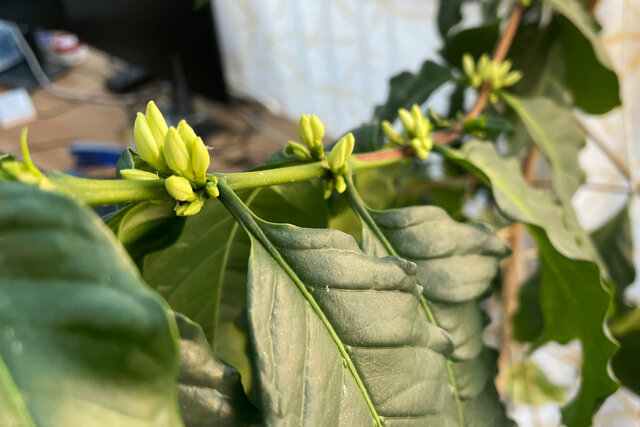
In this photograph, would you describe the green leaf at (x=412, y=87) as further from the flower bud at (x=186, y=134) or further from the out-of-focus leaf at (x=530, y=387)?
the out-of-focus leaf at (x=530, y=387)

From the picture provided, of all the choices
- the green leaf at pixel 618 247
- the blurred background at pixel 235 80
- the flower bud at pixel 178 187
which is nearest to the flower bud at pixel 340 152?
the flower bud at pixel 178 187

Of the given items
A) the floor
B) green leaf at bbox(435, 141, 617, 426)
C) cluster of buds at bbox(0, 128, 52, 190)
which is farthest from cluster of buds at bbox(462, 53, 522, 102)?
the floor

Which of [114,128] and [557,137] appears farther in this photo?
[114,128]

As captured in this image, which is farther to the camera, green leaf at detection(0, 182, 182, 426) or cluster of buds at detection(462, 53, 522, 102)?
cluster of buds at detection(462, 53, 522, 102)

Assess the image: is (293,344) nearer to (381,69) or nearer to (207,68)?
(381,69)

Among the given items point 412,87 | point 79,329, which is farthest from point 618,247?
point 79,329

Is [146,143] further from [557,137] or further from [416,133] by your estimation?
[557,137]

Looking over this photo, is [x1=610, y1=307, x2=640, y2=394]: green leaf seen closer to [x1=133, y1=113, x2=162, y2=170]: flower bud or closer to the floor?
[x1=133, y1=113, x2=162, y2=170]: flower bud
